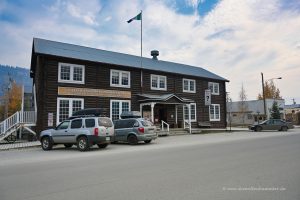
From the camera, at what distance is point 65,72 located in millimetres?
21984

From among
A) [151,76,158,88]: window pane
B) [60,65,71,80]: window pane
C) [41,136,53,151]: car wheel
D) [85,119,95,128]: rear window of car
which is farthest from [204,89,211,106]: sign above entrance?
[41,136,53,151]: car wheel

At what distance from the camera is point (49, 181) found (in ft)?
22.4

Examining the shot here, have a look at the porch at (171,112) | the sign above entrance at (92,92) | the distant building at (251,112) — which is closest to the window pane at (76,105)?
the sign above entrance at (92,92)

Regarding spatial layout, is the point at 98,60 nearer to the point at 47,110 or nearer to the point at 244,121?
the point at 47,110

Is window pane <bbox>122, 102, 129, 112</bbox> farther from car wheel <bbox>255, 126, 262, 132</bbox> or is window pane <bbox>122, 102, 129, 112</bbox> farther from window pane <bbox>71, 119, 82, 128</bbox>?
car wheel <bbox>255, 126, 262, 132</bbox>

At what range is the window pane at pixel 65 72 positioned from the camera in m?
21.8

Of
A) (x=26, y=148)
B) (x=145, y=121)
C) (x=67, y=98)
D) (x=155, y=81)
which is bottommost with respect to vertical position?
(x=26, y=148)

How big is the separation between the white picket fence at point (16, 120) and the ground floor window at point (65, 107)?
209 cm

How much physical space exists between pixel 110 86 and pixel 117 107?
2.05 meters

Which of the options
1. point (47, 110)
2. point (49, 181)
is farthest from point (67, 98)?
point (49, 181)

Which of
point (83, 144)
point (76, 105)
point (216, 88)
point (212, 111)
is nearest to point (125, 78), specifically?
point (76, 105)

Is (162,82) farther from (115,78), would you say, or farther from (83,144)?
(83,144)

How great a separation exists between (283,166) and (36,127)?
18074 mm

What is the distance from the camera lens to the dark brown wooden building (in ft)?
68.9
